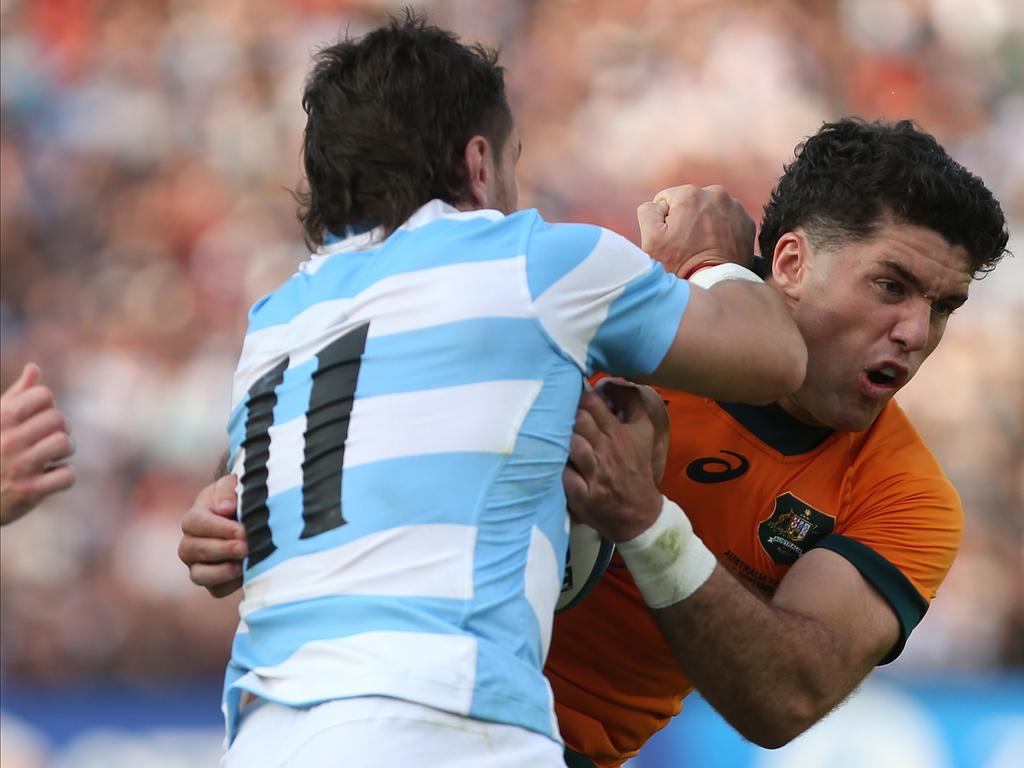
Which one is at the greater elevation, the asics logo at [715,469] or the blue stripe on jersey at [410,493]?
the blue stripe on jersey at [410,493]

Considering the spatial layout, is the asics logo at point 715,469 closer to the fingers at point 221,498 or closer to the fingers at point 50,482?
the fingers at point 221,498

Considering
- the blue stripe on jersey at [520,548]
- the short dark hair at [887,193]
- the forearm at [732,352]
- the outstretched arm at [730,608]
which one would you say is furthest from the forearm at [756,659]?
the short dark hair at [887,193]

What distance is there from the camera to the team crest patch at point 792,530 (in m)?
3.52

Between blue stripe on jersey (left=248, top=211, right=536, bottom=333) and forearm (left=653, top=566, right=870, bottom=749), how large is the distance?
910 millimetres

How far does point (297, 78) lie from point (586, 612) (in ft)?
18.3

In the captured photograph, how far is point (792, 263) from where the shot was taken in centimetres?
362

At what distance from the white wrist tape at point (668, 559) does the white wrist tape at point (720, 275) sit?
469 mm

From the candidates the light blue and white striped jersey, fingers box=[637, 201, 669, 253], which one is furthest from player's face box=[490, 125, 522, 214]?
fingers box=[637, 201, 669, 253]

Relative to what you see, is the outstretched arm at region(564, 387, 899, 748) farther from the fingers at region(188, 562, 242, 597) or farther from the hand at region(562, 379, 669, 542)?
the fingers at region(188, 562, 242, 597)

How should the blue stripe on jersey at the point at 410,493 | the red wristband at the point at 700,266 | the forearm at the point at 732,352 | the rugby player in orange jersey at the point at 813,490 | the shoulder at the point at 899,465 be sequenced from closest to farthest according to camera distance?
the blue stripe on jersey at the point at 410,493, the forearm at the point at 732,352, the rugby player in orange jersey at the point at 813,490, the red wristband at the point at 700,266, the shoulder at the point at 899,465

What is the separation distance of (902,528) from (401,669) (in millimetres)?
1589

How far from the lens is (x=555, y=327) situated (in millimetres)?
2479

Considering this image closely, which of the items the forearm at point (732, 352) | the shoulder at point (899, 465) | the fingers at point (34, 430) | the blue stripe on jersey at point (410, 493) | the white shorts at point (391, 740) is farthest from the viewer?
the shoulder at point (899, 465)

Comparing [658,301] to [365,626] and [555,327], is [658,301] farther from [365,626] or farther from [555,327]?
[365,626]
